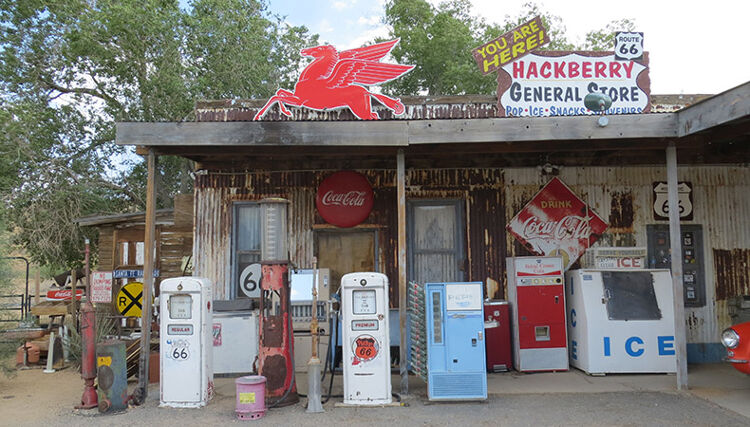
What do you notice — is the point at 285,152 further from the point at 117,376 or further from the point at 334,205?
the point at 117,376

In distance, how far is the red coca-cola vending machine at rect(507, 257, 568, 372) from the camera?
862 centimetres

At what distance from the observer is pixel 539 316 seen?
8.65 m

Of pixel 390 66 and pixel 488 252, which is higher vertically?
pixel 390 66

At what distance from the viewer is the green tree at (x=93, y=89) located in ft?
44.1

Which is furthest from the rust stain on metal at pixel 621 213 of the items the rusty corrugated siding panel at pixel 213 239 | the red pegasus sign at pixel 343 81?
the rusty corrugated siding panel at pixel 213 239

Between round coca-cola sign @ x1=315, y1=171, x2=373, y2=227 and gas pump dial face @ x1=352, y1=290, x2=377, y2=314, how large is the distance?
271cm

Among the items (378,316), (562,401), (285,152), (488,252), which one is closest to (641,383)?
(562,401)

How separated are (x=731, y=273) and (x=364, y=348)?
6929 millimetres

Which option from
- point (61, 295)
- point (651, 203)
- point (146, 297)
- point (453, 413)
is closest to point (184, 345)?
point (146, 297)

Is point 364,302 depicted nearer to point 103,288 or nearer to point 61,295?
point 103,288

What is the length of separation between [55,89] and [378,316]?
13307 millimetres

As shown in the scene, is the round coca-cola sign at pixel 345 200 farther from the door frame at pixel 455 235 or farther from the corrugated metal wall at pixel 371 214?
the door frame at pixel 455 235

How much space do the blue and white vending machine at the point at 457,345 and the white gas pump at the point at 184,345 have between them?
2765 millimetres

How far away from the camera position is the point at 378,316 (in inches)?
273
